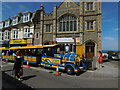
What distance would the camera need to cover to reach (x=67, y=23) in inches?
796

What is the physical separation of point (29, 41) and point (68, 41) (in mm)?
9766

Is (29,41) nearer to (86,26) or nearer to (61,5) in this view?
(61,5)

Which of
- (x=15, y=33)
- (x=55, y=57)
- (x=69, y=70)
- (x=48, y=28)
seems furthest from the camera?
(x=15, y=33)

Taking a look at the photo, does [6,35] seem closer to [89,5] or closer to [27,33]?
[27,33]

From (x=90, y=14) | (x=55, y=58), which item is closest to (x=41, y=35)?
(x=90, y=14)

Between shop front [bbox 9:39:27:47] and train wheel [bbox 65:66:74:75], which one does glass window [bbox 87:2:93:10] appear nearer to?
train wheel [bbox 65:66:74:75]

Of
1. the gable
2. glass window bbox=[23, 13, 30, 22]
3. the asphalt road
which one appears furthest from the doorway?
glass window bbox=[23, 13, 30, 22]

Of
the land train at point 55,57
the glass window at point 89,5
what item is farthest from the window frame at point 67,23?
the land train at point 55,57

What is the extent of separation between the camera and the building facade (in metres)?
17.9

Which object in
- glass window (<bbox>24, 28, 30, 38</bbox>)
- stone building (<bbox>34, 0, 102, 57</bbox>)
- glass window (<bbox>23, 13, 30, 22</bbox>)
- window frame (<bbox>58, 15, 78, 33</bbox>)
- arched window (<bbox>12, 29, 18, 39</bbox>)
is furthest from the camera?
arched window (<bbox>12, 29, 18, 39</bbox>)

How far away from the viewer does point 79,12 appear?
62.0 feet

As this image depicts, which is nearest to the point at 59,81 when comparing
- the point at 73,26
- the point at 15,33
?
the point at 73,26

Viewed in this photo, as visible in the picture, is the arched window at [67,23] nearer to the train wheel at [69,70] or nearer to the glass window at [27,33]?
the glass window at [27,33]

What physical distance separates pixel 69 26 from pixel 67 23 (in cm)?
85
